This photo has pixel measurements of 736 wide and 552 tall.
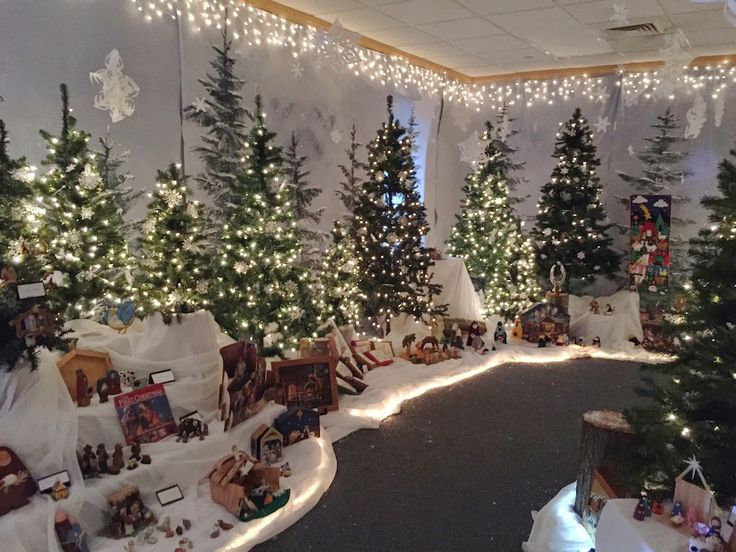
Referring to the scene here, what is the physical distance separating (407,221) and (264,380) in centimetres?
285

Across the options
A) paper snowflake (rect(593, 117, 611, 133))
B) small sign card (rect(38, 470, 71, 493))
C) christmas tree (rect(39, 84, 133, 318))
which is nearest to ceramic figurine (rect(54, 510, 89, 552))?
small sign card (rect(38, 470, 71, 493))

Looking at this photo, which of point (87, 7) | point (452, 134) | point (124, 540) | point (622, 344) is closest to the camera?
point (124, 540)

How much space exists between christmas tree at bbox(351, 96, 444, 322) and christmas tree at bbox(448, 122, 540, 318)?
153 centimetres

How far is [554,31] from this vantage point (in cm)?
602

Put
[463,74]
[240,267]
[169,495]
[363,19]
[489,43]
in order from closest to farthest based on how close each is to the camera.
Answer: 1. [169,495]
2. [240,267]
3. [363,19]
4. [489,43]
5. [463,74]

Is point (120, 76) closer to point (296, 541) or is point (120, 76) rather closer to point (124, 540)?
point (124, 540)

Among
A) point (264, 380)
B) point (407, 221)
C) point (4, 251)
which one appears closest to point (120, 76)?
point (4, 251)

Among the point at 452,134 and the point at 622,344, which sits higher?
the point at 452,134

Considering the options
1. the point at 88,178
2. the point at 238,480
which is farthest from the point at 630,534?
the point at 88,178

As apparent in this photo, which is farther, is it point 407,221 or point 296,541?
point 407,221

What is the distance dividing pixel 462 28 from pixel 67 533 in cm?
570

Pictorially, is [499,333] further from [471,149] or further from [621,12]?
[621,12]

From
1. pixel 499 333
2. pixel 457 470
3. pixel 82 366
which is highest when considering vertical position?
pixel 82 366

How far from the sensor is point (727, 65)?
23.3 feet
